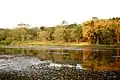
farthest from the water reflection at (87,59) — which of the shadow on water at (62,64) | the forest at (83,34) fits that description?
the forest at (83,34)

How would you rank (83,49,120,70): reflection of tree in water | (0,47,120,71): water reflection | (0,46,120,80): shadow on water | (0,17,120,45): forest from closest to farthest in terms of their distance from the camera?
(0,46,120,80): shadow on water, (83,49,120,70): reflection of tree in water, (0,47,120,71): water reflection, (0,17,120,45): forest

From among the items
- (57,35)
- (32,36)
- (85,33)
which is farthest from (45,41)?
(85,33)

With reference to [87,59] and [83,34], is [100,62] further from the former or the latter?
[83,34]

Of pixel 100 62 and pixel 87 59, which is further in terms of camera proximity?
pixel 87 59

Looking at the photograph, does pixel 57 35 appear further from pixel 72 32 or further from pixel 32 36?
pixel 32 36

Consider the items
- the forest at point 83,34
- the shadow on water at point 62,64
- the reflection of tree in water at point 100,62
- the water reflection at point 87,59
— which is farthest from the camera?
the forest at point 83,34

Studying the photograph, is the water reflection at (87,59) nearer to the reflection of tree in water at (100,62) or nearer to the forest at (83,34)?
the reflection of tree in water at (100,62)

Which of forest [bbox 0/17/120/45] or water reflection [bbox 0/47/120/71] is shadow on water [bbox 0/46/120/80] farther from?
forest [bbox 0/17/120/45]

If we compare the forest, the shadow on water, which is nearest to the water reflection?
the shadow on water

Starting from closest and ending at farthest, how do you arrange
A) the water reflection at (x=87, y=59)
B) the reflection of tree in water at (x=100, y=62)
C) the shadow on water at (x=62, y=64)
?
the shadow on water at (x=62, y=64)
the reflection of tree in water at (x=100, y=62)
the water reflection at (x=87, y=59)

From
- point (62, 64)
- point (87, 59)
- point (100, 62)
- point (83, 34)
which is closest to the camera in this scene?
point (62, 64)

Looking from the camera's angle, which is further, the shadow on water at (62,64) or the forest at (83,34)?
the forest at (83,34)

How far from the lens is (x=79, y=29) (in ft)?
474

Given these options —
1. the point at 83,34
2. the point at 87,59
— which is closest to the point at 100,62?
the point at 87,59
